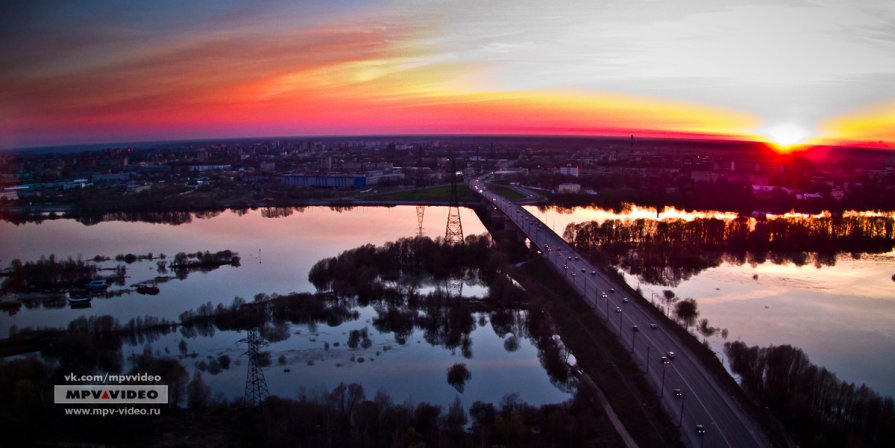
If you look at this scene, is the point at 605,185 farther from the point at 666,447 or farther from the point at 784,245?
the point at 666,447

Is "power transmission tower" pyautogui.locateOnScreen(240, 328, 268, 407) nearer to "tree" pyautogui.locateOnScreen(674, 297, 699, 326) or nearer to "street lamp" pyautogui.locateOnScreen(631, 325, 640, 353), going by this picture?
"street lamp" pyautogui.locateOnScreen(631, 325, 640, 353)

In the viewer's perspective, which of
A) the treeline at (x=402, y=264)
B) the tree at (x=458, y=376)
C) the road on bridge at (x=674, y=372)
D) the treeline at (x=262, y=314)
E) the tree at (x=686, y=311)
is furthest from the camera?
the treeline at (x=402, y=264)

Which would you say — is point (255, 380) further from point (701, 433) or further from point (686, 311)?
point (686, 311)

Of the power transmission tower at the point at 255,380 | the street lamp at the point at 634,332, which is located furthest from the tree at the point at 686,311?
the power transmission tower at the point at 255,380

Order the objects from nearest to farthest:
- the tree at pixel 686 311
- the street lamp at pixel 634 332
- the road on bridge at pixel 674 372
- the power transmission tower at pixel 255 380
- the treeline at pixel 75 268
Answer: the road on bridge at pixel 674 372 → the power transmission tower at pixel 255 380 → the street lamp at pixel 634 332 → the tree at pixel 686 311 → the treeline at pixel 75 268

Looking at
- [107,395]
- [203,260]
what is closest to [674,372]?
[107,395]

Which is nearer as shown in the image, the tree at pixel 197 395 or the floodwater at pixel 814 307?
the tree at pixel 197 395

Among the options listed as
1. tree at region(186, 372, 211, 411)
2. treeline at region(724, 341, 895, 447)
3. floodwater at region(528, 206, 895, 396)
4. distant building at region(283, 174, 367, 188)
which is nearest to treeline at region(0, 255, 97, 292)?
tree at region(186, 372, 211, 411)

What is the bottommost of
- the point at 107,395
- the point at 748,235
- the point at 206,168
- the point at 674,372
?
the point at 674,372

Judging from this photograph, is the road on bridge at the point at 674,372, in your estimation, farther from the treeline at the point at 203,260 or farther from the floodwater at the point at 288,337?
the treeline at the point at 203,260
